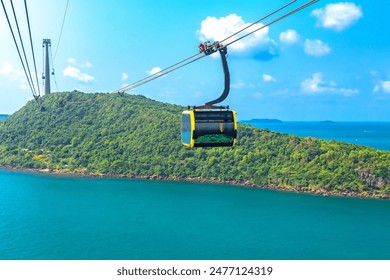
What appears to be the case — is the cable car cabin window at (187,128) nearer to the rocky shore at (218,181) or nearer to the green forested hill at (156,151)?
the rocky shore at (218,181)

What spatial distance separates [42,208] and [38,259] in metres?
9.72

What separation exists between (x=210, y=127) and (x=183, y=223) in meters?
18.0

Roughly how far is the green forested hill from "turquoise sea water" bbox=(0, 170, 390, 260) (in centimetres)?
254

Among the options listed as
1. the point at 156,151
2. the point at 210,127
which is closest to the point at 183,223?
the point at 210,127

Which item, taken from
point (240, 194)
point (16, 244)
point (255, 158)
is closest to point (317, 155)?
point (255, 158)

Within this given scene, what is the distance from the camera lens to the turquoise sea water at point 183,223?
1962 cm

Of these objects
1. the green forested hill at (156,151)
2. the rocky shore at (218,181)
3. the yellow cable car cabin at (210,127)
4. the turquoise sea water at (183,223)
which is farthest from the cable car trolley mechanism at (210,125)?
the green forested hill at (156,151)

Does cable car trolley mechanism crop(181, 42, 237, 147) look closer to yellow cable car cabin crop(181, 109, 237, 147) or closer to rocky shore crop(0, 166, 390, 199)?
yellow cable car cabin crop(181, 109, 237, 147)

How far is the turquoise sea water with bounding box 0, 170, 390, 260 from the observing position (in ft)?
64.4

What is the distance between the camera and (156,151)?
41.7 m

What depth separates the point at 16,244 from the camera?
19969 mm

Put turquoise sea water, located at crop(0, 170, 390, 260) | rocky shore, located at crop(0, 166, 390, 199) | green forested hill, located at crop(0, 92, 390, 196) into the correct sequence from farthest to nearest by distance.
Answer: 1. green forested hill, located at crop(0, 92, 390, 196)
2. rocky shore, located at crop(0, 166, 390, 199)
3. turquoise sea water, located at crop(0, 170, 390, 260)

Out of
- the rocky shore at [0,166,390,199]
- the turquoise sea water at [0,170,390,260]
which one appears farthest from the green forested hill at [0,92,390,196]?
the turquoise sea water at [0,170,390,260]
